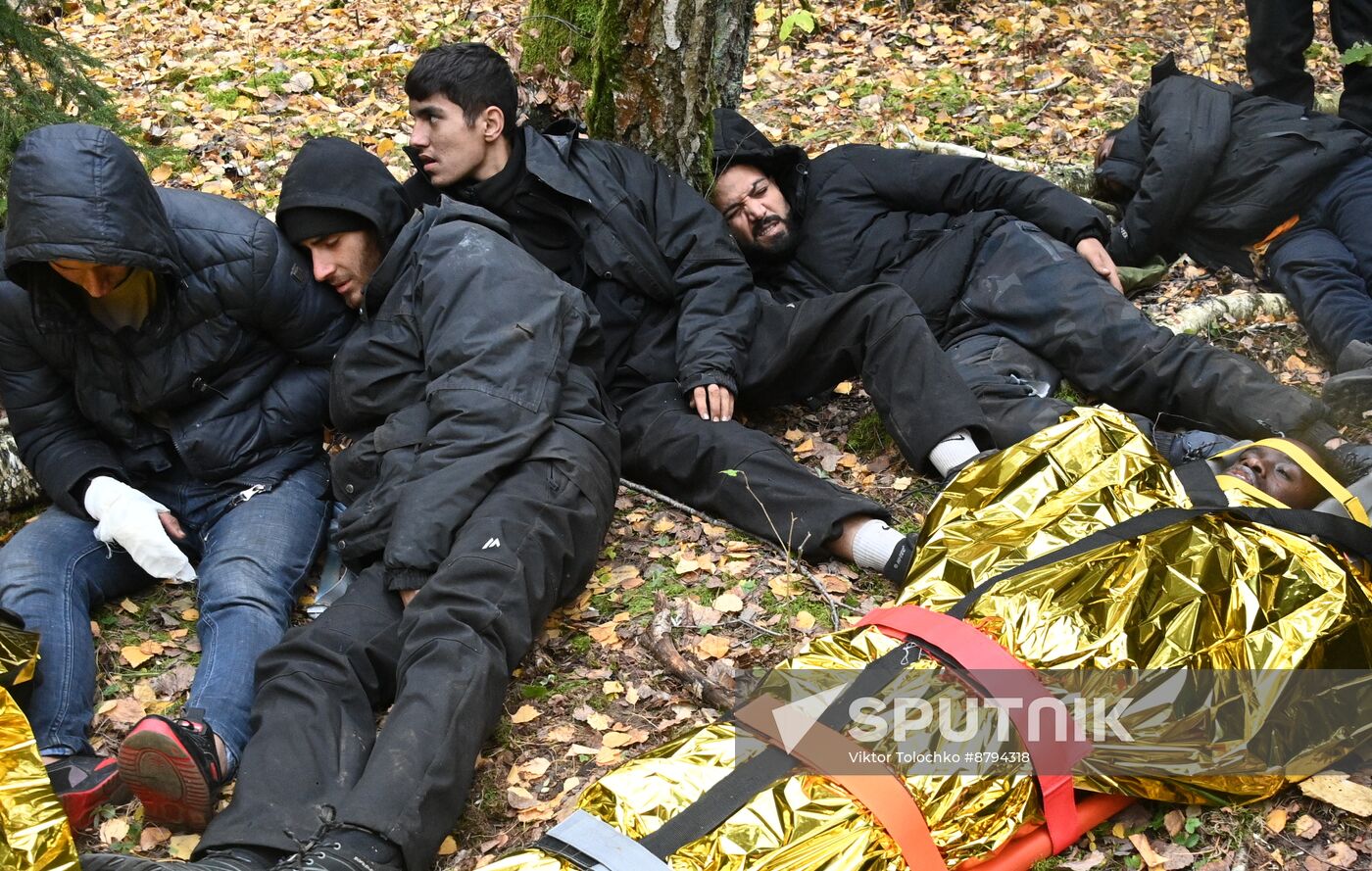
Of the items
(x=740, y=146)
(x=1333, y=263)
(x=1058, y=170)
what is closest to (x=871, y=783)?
(x=740, y=146)

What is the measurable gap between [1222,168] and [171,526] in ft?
17.0

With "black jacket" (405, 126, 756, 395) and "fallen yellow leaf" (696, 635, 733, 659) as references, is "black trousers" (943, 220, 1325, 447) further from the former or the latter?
"fallen yellow leaf" (696, 635, 733, 659)

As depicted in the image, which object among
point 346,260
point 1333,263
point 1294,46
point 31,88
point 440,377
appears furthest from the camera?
point 1294,46

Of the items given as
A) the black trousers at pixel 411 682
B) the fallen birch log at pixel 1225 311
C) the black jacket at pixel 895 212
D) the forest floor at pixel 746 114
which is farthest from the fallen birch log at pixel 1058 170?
the black trousers at pixel 411 682

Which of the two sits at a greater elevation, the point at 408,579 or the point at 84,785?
the point at 408,579

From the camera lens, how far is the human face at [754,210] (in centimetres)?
550

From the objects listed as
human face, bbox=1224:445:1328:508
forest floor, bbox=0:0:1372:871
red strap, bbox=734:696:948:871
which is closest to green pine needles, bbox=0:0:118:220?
forest floor, bbox=0:0:1372:871

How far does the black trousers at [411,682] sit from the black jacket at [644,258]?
3.87ft

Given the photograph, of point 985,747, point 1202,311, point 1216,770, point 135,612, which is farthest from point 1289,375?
point 135,612

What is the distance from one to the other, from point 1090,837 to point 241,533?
2.96 metres

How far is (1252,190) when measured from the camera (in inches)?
223

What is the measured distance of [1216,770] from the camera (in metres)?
2.92

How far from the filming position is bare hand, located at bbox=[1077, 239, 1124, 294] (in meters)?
5.27

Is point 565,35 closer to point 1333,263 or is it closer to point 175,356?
point 175,356
